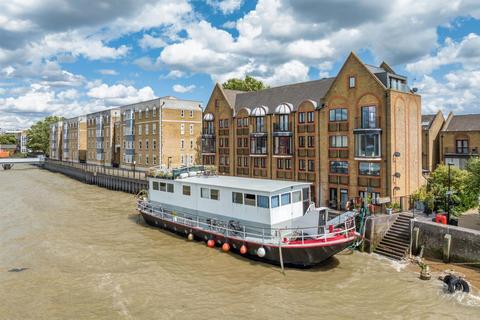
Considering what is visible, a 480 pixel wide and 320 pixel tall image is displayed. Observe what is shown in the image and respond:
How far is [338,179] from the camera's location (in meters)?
33.6

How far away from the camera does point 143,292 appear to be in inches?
749

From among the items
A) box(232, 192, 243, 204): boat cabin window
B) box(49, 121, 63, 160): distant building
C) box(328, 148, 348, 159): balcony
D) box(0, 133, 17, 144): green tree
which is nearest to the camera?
box(232, 192, 243, 204): boat cabin window

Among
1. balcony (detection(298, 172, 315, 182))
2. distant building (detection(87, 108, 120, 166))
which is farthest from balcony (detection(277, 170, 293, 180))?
distant building (detection(87, 108, 120, 166))

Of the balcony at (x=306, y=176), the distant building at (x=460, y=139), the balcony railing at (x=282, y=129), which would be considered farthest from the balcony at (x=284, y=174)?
the distant building at (x=460, y=139)

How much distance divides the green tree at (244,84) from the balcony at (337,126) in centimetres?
3721

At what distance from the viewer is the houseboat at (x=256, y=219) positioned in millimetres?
21734

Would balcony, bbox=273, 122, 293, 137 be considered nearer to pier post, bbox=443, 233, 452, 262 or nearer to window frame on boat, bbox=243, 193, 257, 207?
window frame on boat, bbox=243, 193, 257, 207

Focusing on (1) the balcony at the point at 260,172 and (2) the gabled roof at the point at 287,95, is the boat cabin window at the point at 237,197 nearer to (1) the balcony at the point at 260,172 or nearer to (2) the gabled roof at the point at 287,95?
(1) the balcony at the point at 260,172

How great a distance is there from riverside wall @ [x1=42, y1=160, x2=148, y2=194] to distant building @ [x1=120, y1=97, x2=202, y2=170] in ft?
15.1

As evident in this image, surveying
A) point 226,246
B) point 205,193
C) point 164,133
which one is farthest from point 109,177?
point 226,246

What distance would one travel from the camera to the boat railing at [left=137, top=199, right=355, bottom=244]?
21.9 m

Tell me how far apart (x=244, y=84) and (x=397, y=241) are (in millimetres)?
49503

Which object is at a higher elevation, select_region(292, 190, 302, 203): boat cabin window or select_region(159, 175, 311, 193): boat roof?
select_region(159, 175, 311, 193): boat roof

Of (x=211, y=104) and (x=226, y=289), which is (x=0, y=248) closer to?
(x=226, y=289)
